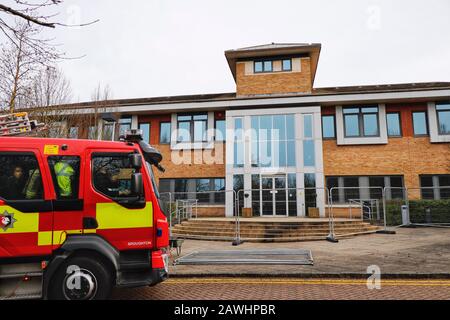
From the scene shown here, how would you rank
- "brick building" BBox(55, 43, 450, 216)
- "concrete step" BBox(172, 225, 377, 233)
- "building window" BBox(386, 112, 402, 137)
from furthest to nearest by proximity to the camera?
"building window" BBox(386, 112, 402, 137), "brick building" BBox(55, 43, 450, 216), "concrete step" BBox(172, 225, 377, 233)

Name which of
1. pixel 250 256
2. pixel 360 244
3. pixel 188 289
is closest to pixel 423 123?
pixel 360 244

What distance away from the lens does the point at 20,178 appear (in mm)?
5004

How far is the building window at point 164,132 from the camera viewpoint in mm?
23188

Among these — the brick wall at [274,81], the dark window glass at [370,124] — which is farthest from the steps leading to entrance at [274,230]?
the brick wall at [274,81]

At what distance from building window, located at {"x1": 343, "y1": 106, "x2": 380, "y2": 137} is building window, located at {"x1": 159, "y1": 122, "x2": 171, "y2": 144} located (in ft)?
38.7

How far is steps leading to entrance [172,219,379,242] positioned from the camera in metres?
13.3

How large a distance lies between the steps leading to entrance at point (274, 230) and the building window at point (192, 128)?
A: 853cm

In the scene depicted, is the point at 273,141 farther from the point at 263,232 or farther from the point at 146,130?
the point at 146,130

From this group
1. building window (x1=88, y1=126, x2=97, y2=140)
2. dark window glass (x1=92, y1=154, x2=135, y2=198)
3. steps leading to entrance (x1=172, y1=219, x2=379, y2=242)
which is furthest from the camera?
building window (x1=88, y1=126, x2=97, y2=140)

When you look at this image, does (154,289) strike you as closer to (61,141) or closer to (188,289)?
(188,289)

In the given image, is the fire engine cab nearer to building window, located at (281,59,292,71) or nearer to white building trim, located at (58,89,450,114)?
white building trim, located at (58,89,450,114)

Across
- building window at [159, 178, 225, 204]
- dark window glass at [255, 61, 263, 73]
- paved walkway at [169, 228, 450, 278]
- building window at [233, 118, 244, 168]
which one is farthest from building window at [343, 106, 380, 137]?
paved walkway at [169, 228, 450, 278]

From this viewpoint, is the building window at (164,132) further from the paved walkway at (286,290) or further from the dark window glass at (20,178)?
the dark window glass at (20,178)
